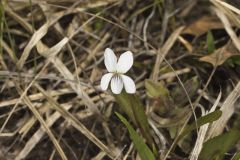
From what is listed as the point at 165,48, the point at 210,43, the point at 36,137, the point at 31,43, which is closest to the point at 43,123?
the point at 36,137

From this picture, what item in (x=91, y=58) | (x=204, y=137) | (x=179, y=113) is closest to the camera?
(x=204, y=137)

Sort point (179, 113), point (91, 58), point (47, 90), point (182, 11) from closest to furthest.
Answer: point (179, 113)
point (47, 90)
point (91, 58)
point (182, 11)

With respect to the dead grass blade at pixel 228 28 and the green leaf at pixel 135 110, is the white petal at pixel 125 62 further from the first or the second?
the dead grass blade at pixel 228 28

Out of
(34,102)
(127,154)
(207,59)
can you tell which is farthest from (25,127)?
(207,59)

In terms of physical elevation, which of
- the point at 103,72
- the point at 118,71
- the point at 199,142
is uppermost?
the point at 118,71

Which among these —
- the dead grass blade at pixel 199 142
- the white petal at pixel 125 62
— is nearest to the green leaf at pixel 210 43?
the dead grass blade at pixel 199 142

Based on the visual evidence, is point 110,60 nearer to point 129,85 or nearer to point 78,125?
point 129,85

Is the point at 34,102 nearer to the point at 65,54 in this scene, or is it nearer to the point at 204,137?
the point at 65,54
